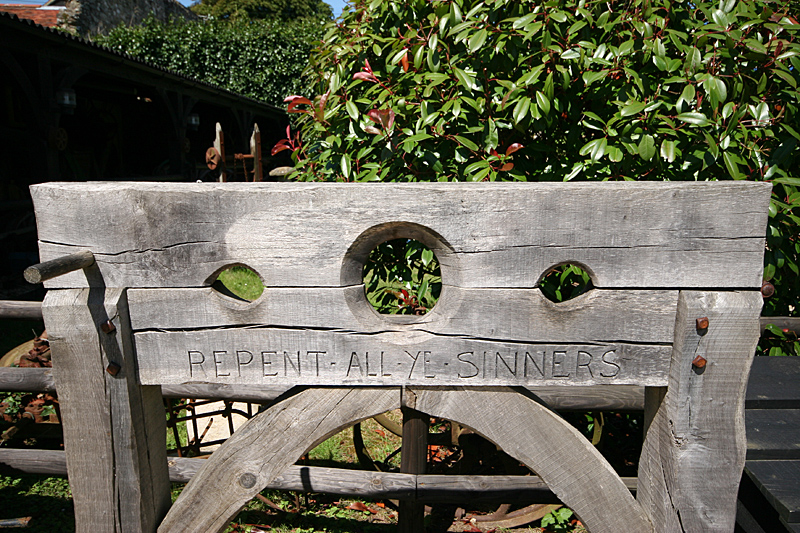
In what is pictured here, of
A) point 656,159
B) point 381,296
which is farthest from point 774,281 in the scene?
point 381,296

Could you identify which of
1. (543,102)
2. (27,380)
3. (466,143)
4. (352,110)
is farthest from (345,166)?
(27,380)

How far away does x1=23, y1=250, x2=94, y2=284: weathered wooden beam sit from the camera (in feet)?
4.14

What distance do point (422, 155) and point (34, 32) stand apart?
6197 mm

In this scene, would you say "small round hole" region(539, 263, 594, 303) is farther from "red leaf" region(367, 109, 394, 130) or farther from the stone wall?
the stone wall

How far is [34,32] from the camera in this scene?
6.22 meters

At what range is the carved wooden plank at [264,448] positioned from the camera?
5.23 feet

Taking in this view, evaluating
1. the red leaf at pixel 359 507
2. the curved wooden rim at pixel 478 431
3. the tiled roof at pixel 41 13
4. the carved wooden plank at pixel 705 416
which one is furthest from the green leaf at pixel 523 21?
the tiled roof at pixel 41 13

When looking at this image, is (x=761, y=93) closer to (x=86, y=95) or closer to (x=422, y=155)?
(x=422, y=155)

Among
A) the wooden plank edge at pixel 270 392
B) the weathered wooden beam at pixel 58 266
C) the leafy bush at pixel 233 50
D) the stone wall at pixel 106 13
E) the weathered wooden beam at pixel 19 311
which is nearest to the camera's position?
the weathered wooden beam at pixel 58 266

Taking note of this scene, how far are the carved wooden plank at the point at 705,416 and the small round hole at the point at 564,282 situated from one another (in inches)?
31.2

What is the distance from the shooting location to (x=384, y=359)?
5.12ft

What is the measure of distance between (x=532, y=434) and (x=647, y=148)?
1126 mm

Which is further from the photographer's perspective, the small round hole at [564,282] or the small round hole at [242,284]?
the small round hole at [242,284]

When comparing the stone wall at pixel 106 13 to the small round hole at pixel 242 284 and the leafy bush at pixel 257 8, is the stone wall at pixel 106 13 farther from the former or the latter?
the small round hole at pixel 242 284
